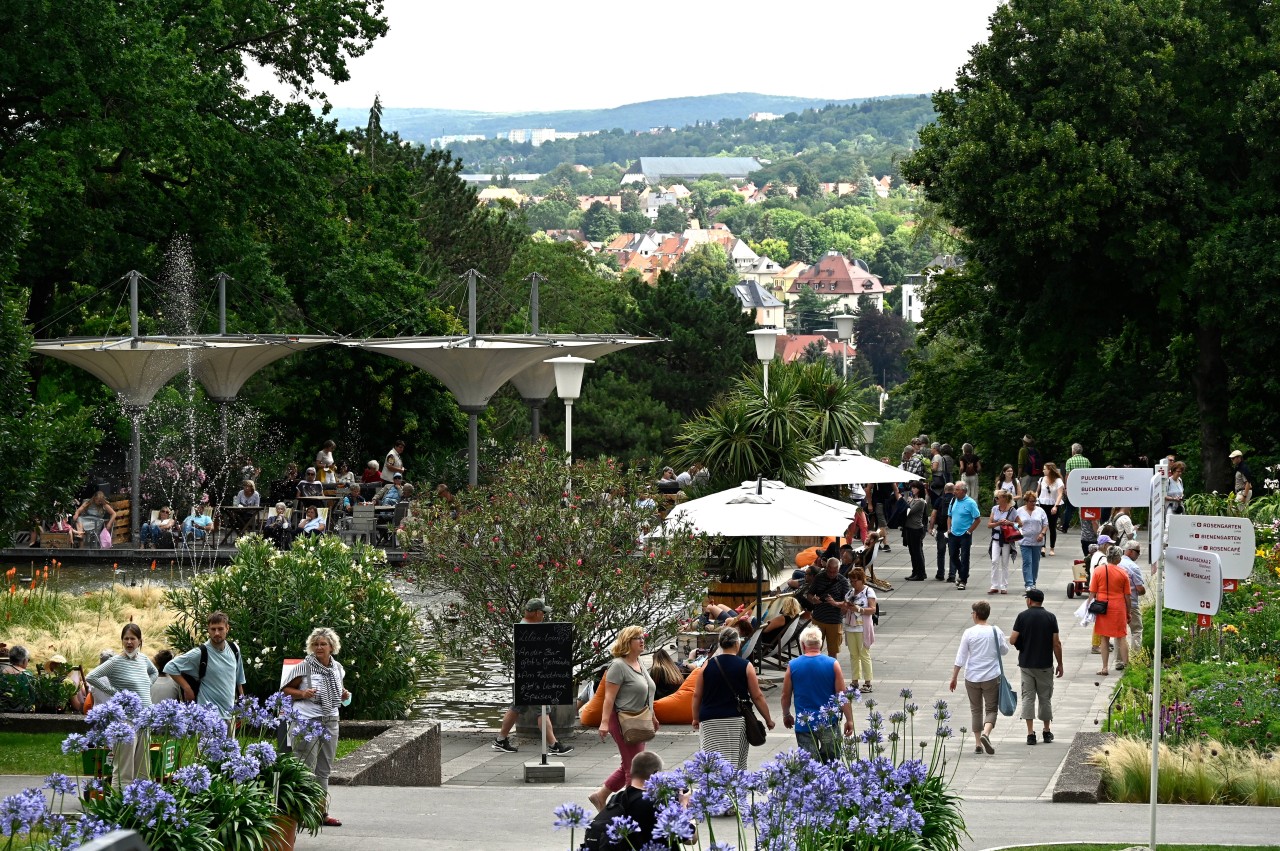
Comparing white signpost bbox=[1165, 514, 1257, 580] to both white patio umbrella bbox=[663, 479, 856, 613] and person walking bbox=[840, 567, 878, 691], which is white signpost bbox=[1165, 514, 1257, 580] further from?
white patio umbrella bbox=[663, 479, 856, 613]

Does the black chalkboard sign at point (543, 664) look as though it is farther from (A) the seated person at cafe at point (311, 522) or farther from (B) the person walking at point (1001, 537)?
(A) the seated person at cafe at point (311, 522)

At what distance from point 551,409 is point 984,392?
3405 centimetres

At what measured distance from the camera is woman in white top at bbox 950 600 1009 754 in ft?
49.8

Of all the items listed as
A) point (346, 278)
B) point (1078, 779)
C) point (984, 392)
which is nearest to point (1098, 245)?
point (984, 392)

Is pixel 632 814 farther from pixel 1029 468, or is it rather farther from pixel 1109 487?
pixel 1029 468

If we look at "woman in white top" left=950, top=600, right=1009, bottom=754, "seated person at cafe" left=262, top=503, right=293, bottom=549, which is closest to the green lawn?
"woman in white top" left=950, top=600, right=1009, bottom=754

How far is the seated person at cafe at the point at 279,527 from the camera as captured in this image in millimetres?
29984

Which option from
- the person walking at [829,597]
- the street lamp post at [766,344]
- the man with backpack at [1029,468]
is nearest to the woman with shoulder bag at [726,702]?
the person walking at [829,597]

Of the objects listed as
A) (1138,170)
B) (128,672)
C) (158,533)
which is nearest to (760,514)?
(128,672)

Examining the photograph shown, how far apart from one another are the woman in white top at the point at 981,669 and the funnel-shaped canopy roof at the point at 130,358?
2042 cm

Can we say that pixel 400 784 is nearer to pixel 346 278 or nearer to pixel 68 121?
pixel 68 121

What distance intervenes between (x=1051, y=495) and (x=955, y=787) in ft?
A: 52.0

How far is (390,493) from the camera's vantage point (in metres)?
31.4

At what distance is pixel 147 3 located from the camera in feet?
110
